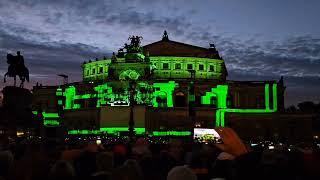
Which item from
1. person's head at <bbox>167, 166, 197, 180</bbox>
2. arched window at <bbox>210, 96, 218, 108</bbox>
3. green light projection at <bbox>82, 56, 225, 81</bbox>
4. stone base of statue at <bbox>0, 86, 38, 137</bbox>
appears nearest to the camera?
person's head at <bbox>167, 166, 197, 180</bbox>

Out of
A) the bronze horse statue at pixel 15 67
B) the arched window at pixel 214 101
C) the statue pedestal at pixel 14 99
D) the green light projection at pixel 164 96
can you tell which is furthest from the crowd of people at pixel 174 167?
the arched window at pixel 214 101

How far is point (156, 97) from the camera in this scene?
110 m

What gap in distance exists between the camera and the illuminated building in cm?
10050

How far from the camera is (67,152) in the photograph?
13.2 meters

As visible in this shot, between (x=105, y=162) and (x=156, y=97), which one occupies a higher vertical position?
(x=156, y=97)

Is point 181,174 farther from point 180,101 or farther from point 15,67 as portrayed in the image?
point 180,101

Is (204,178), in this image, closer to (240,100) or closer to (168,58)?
(240,100)

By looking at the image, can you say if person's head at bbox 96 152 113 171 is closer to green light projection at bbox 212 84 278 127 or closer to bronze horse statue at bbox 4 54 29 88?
bronze horse statue at bbox 4 54 29 88

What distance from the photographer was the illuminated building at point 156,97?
330 feet

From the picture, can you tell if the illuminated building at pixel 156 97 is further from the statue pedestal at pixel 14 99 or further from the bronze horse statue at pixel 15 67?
the statue pedestal at pixel 14 99

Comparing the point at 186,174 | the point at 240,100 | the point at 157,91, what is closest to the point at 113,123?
the point at 157,91

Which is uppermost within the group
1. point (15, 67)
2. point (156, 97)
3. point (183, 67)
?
point (183, 67)

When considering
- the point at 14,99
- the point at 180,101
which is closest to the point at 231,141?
the point at 14,99

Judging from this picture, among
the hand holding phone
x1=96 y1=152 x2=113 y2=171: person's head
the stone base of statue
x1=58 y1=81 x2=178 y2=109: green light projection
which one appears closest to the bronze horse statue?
the stone base of statue
